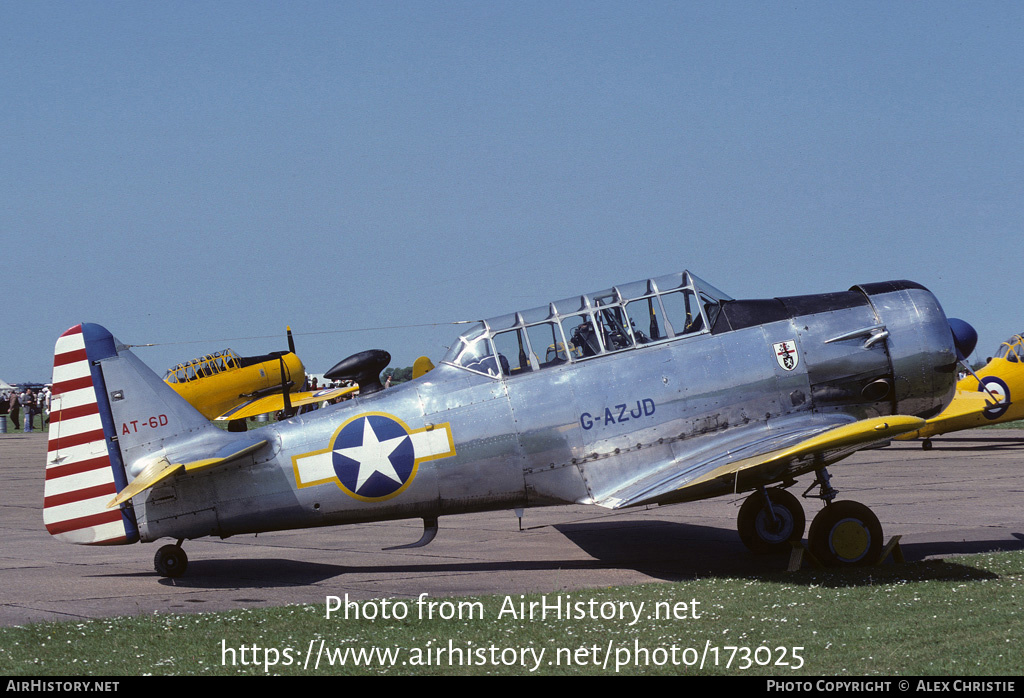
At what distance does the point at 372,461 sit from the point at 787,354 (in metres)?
4.13

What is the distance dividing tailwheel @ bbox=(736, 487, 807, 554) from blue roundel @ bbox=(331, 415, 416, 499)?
365cm

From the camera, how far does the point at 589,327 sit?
9.91 metres

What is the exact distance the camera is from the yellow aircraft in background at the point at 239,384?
28.8 meters

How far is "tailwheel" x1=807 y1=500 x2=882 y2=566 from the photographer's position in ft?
30.1

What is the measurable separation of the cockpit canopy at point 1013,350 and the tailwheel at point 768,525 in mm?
13509

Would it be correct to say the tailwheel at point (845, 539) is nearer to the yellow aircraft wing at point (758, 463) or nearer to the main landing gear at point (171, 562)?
the yellow aircraft wing at point (758, 463)

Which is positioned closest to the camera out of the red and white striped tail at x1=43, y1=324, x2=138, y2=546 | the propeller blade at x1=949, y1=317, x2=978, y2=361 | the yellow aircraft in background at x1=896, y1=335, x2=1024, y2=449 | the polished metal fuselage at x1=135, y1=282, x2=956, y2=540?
the red and white striped tail at x1=43, y1=324, x2=138, y2=546

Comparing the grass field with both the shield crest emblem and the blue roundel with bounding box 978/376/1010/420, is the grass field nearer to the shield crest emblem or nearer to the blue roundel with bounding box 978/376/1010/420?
the shield crest emblem

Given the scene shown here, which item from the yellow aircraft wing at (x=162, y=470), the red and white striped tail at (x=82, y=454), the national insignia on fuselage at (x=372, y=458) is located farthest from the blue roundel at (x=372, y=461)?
the red and white striped tail at (x=82, y=454)

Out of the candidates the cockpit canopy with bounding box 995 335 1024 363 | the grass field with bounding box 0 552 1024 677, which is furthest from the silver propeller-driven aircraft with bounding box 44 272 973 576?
the cockpit canopy with bounding box 995 335 1024 363

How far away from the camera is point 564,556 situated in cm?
1091

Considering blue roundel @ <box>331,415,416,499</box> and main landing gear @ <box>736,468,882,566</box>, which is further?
blue roundel @ <box>331,415,416,499</box>

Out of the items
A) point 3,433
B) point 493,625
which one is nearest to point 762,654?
point 493,625

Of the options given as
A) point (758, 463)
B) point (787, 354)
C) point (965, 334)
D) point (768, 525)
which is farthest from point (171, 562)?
point (965, 334)
